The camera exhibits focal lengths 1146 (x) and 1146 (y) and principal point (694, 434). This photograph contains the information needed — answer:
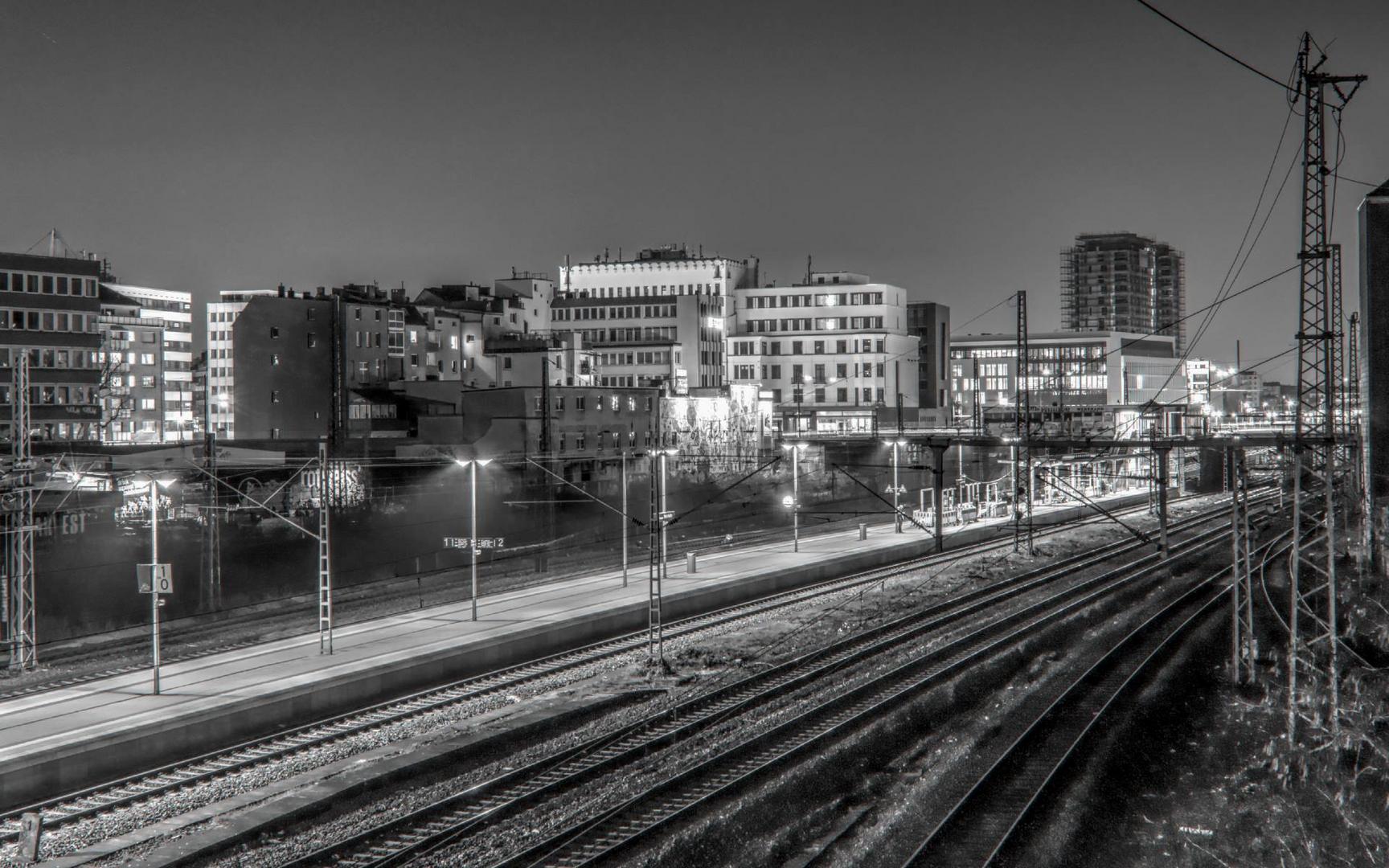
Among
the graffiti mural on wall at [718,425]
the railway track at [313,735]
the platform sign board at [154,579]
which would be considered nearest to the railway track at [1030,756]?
the railway track at [313,735]

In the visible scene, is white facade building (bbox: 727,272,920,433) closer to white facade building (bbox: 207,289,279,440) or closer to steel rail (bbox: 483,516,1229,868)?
white facade building (bbox: 207,289,279,440)

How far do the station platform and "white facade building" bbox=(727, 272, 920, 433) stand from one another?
55.8 metres

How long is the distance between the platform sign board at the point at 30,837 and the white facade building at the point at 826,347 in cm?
7268

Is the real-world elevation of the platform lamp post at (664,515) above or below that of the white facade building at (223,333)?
below

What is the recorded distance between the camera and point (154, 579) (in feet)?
54.0

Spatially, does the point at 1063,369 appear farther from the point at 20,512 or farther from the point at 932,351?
the point at 20,512

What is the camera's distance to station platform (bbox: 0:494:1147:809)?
14.0 meters

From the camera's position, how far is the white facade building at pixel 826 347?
84.8 m

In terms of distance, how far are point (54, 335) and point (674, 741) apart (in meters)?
42.8

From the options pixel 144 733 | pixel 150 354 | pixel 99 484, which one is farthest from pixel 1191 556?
pixel 150 354

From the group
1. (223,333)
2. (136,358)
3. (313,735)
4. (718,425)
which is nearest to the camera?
(313,735)

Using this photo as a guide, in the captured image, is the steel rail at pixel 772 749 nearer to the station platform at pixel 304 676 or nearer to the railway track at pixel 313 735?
the railway track at pixel 313 735

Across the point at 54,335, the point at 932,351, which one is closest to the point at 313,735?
the point at 54,335

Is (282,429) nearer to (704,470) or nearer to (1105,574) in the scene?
(704,470)
